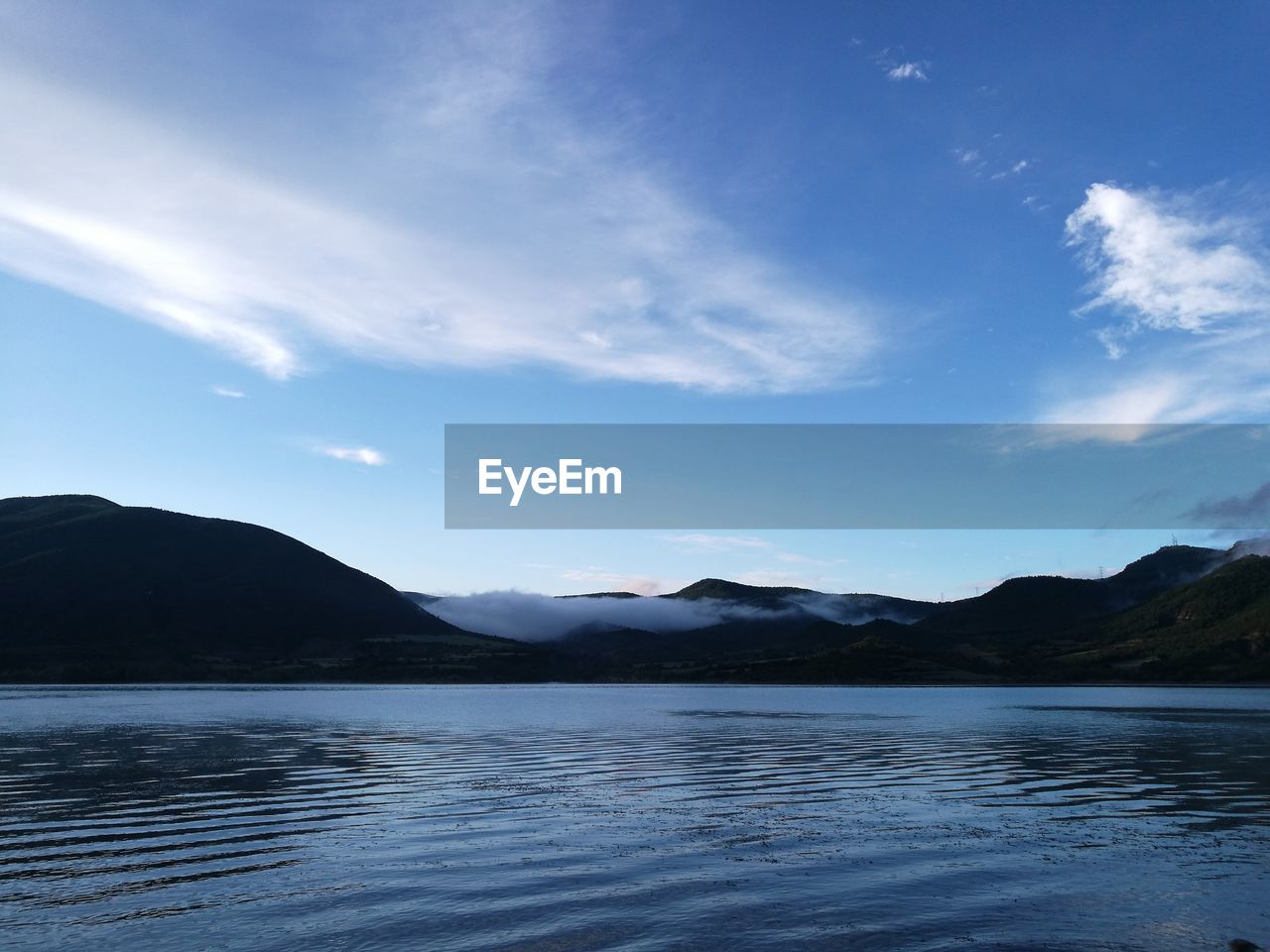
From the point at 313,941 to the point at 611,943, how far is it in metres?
7.08

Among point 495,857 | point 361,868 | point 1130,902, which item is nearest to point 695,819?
point 495,857

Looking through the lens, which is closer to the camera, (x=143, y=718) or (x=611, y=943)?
(x=611, y=943)

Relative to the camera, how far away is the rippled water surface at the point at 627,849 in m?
22.7

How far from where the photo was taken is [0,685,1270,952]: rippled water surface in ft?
74.6

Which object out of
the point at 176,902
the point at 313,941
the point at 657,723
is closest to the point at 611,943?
the point at 313,941

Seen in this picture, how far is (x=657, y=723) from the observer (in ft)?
362

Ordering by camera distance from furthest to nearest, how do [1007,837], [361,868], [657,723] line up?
1. [657,723]
2. [1007,837]
3. [361,868]

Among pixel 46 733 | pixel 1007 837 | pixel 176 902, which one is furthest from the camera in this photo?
pixel 46 733

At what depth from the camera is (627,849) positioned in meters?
32.2

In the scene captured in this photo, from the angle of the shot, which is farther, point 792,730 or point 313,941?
point 792,730

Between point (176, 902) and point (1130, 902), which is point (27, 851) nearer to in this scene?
point (176, 902)

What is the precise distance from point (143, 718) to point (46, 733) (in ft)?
88.5

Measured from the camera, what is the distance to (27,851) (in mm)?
31078

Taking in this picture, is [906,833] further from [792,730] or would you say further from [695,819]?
[792,730]
